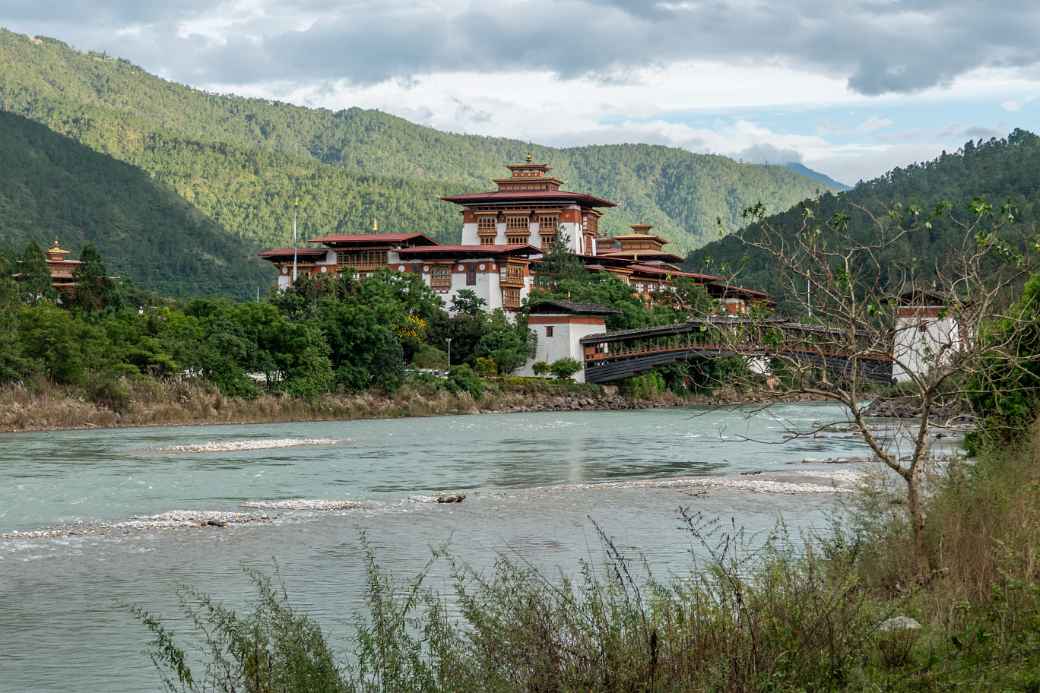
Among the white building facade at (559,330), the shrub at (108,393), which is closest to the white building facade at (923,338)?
the shrub at (108,393)

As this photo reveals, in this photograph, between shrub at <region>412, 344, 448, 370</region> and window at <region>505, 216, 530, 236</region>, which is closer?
shrub at <region>412, 344, 448, 370</region>

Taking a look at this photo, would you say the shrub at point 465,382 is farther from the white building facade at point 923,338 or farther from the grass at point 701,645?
the grass at point 701,645

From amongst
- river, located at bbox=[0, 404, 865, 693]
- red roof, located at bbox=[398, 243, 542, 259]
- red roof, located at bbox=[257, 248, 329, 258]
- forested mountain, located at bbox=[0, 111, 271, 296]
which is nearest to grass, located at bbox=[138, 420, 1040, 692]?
river, located at bbox=[0, 404, 865, 693]

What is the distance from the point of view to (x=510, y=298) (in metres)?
80.0

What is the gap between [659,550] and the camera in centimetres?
1895

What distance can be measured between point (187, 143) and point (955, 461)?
482 feet

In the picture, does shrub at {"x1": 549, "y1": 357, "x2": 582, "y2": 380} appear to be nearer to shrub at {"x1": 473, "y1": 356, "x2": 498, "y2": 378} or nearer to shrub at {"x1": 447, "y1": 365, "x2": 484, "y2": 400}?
shrub at {"x1": 473, "y1": 356, "x2": 498, "y2": 378}

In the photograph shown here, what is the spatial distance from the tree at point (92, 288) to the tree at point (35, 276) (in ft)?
8.24

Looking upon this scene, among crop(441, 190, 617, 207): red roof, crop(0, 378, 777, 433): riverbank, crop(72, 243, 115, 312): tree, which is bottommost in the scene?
crop(0, 378, 777, 433): riverbank

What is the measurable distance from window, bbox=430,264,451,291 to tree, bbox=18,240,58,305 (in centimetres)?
2186

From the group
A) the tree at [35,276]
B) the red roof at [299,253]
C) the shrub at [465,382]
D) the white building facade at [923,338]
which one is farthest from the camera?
the red roof at [299,253]

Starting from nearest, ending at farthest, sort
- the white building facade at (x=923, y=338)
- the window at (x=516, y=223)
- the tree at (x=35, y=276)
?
the white building facade at (x=923, y=338) < the tree at (x=35, y=276) < the window at (x=516, y=223)

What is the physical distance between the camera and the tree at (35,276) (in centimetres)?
6577

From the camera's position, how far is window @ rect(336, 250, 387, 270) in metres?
80.6
